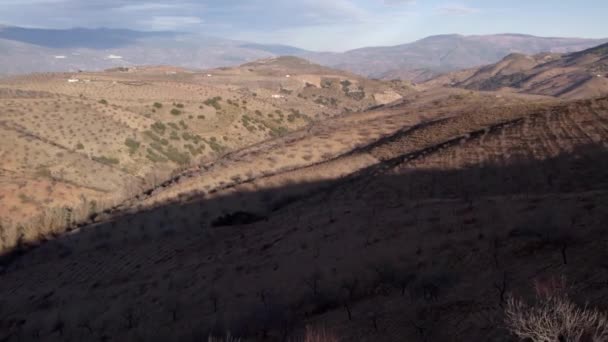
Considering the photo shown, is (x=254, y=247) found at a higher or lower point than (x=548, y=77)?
lower

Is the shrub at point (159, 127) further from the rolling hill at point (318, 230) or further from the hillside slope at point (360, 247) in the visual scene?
the hillside slope at point (360, 247)

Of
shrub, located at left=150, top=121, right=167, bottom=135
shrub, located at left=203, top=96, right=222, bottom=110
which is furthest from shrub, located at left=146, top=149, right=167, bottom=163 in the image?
shrub, located at left=203, top=96, right=222, bottom=110

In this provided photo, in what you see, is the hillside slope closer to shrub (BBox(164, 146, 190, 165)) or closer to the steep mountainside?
shrub (BBox(164, 146, 190, 165))

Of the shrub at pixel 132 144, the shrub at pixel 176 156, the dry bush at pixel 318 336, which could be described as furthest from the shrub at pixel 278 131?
the dry bush at pixel 318 336

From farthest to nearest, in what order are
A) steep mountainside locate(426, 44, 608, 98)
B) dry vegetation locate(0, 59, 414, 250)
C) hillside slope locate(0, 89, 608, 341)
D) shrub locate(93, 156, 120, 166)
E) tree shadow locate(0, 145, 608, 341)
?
steep mountainside locate(426, 44, 608, 98)
shrub locate(93, 156, 120, 166)
dry vegetation locate(0, 59, 414, 250)
tree shadow locate(0, 145, 608, 341)
hillside slope locate(0, 89, 608, 341)

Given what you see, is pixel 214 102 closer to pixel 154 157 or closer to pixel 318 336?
pixel 154 157

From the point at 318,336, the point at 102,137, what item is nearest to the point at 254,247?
the point at 318,336

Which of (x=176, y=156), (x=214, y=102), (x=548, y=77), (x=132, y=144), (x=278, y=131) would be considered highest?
(x=548, y=77)

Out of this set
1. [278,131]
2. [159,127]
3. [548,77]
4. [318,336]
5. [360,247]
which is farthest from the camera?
[548,77]

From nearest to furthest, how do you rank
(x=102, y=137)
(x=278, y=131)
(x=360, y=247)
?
(x=360, y=247) < (x=102, y=137) < (x=278, y=131)

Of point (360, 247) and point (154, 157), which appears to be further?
point (154, 157)

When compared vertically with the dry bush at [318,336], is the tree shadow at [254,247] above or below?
below

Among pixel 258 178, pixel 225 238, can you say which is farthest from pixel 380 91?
pixel 225 238

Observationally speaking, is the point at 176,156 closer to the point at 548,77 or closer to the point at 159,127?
the point at 159,127
